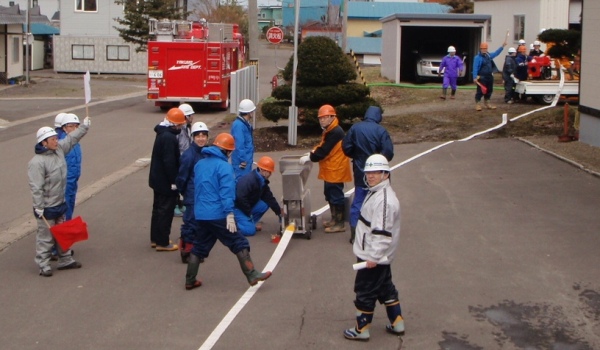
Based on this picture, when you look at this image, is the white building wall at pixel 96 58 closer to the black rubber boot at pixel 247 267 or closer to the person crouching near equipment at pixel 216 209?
the person crouching near equipment at pixel 216 209

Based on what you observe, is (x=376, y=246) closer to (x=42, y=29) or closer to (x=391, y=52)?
(x=391, y=52)

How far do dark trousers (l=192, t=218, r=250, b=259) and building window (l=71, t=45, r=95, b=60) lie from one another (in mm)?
46909

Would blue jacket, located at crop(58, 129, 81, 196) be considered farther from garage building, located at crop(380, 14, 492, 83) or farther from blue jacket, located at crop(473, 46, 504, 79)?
garage building, located at crop(380, 14, 492, 83)

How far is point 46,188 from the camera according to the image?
9641mm

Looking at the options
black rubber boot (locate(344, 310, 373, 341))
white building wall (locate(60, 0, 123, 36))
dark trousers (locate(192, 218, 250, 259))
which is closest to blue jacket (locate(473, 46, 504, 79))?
dark trousers (locate(192, 218, 250, 259))

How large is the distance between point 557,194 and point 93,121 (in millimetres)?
17639

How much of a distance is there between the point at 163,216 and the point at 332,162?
7.81 feet

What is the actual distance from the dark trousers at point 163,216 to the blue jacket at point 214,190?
1.97 m

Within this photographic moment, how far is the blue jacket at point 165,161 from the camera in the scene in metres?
10.5

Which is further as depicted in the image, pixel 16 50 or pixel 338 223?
pixel 16 50

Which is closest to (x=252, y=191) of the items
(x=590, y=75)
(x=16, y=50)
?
(x=590, y=75)

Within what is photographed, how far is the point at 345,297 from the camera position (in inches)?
338

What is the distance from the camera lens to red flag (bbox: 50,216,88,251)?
31.4ft

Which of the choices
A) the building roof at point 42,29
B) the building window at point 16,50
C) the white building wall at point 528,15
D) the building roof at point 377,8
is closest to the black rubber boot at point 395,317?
the white building wall at point 528,15
